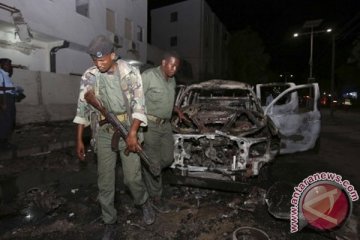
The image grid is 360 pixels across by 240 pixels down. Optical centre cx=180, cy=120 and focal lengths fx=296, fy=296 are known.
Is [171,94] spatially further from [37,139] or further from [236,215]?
[37,139]

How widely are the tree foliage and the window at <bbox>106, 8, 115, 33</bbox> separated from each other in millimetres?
22581

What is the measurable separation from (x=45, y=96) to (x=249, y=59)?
31.9 metres

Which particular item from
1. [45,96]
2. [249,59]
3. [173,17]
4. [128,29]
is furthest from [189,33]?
[45,96]

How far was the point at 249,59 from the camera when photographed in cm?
3894

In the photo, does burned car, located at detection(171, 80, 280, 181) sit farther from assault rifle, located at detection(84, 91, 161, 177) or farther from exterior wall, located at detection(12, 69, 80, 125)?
exterior wall, located at detection(12, 69, 80, 125)

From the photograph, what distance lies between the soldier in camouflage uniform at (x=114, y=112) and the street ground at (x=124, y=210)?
47 centimetres

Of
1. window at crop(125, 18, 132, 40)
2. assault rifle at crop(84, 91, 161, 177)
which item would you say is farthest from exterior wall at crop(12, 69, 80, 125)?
window at crop(125, 18, 132, 40)

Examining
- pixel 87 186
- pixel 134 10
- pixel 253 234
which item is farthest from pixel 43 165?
pixel 134 10

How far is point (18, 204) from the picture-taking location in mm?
3912

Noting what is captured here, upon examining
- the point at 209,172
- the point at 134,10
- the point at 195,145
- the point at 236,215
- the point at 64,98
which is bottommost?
the point at 236,215

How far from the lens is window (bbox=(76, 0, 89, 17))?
17416 millimetres

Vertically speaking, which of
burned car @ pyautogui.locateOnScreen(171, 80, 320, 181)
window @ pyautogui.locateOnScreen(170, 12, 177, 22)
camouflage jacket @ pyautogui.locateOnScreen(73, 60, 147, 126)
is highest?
window @ pyautogui.locateOnScreen(170, 12, 177, 22)

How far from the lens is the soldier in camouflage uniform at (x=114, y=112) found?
3006 millimetres

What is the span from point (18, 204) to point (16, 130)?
19.4 ft
